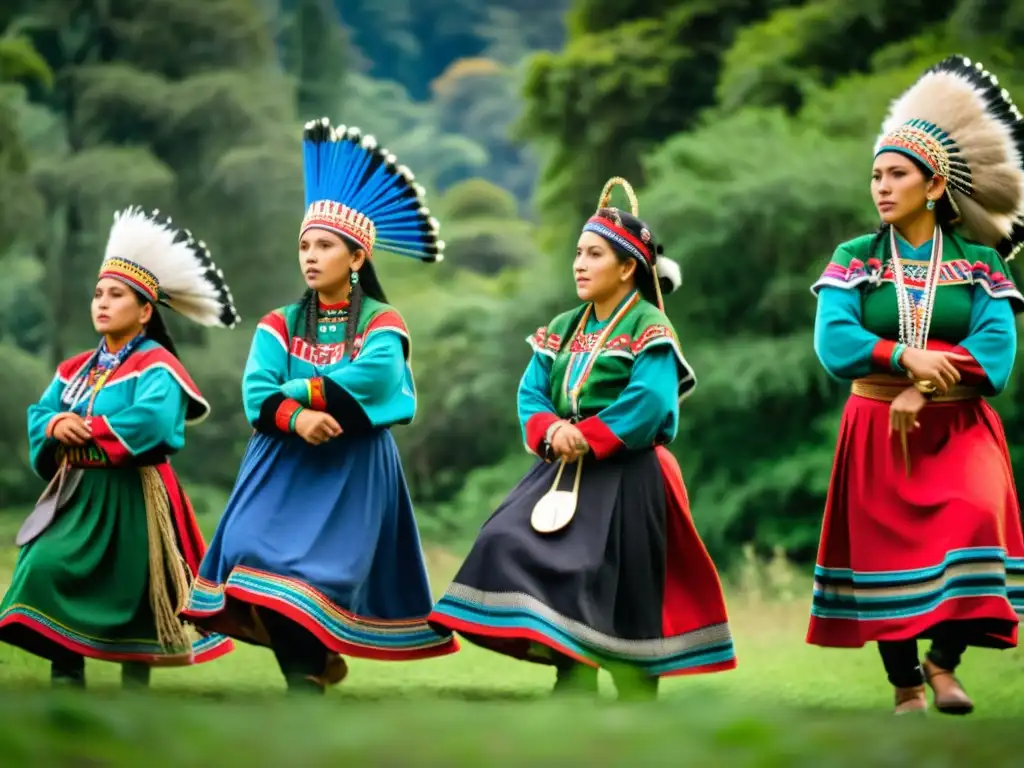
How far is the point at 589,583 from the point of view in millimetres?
5785

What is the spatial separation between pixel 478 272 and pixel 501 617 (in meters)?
19.8

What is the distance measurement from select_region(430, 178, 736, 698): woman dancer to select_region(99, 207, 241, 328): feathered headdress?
160cm

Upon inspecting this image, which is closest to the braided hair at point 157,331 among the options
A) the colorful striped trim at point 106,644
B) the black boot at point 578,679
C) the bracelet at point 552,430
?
the colorful striped trim at point 106,644

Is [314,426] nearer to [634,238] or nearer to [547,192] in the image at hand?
[634,238]

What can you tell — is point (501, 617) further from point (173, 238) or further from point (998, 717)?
point (173, 238)

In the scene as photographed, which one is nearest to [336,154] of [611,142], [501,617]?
[501,617]

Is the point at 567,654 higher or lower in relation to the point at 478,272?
lower

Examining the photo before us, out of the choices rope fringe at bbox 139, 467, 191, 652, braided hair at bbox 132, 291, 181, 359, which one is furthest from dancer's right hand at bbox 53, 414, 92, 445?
braided hair at bbox 132, 291, 181, 359

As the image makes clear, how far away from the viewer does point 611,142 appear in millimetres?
17484

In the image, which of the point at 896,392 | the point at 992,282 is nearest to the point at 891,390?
the point at 896,392

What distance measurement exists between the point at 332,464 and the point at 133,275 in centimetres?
134

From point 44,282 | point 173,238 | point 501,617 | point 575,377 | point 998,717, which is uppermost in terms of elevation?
point 44,282

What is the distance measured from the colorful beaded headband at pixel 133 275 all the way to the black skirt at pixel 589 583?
6.32 feet

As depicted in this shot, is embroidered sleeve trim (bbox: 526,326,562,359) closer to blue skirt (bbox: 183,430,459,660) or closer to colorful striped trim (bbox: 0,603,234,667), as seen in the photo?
blue skirt (bbox: 183,430,459,660)
